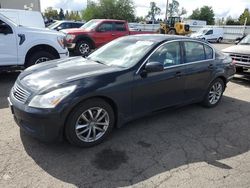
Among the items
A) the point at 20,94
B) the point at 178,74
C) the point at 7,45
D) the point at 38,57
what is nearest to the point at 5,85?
the point at 7,45

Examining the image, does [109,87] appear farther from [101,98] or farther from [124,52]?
[124,52]

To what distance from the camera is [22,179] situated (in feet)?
10.0

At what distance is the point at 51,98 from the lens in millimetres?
3408

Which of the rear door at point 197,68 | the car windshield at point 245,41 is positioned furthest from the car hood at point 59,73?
the car windshield at point 245,41

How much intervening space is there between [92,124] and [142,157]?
83cm

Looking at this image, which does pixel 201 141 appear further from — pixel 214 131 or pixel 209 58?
pixel 209 58

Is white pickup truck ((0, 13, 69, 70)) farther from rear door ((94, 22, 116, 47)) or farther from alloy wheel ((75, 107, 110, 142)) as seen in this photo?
rear door ((94, 22, 116, 47))

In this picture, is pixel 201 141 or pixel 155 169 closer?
pixel 155 169

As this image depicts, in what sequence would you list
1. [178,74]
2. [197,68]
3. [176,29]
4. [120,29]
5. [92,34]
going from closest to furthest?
[178,74]
[197,68]
[92,34]
[120,29]
[176,29]

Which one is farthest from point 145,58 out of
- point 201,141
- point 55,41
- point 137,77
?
point 55,41

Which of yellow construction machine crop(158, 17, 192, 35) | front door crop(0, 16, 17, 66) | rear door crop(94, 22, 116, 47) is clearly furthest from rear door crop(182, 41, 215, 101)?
yellow construction machine crop(158, 17, 192, 35)

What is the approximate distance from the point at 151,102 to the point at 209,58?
6.24 ft

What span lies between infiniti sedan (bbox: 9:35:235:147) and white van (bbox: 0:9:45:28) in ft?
18.4

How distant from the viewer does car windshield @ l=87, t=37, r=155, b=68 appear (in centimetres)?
430
